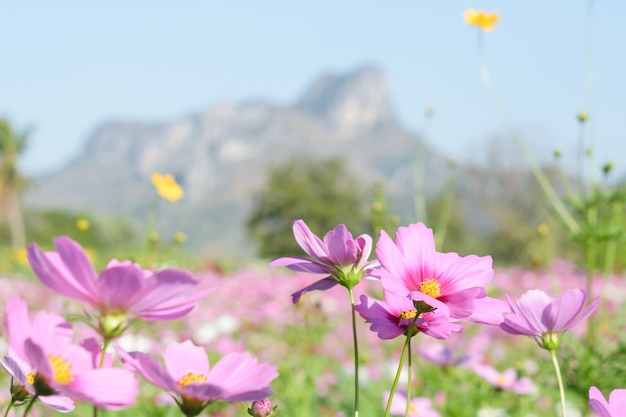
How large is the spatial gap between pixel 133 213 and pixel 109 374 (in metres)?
188

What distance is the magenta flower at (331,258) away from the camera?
0.58 metres

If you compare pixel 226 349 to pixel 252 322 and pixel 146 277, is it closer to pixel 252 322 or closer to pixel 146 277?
pixel 146 277

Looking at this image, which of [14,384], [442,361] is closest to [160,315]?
[14,384]

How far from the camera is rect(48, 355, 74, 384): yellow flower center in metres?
0.46

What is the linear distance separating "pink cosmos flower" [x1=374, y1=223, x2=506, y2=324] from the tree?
2620 centimetres

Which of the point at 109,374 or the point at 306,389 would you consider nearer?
the point at 109,374

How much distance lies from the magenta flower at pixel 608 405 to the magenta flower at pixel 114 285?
0.91 feet

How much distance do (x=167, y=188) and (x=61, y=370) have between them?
7.46 feet

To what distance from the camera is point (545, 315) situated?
63cm

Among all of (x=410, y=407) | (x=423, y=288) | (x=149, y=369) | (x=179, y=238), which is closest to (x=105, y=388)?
(x=149, y=369)

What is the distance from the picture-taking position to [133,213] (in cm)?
18288

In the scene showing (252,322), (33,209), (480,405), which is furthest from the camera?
(33,209)

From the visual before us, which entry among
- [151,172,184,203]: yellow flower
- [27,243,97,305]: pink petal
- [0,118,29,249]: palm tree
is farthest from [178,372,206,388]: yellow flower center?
[0,118,29,249]: palm tree

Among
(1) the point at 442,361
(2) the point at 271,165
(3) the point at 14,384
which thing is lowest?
(2) the point at 271,165
